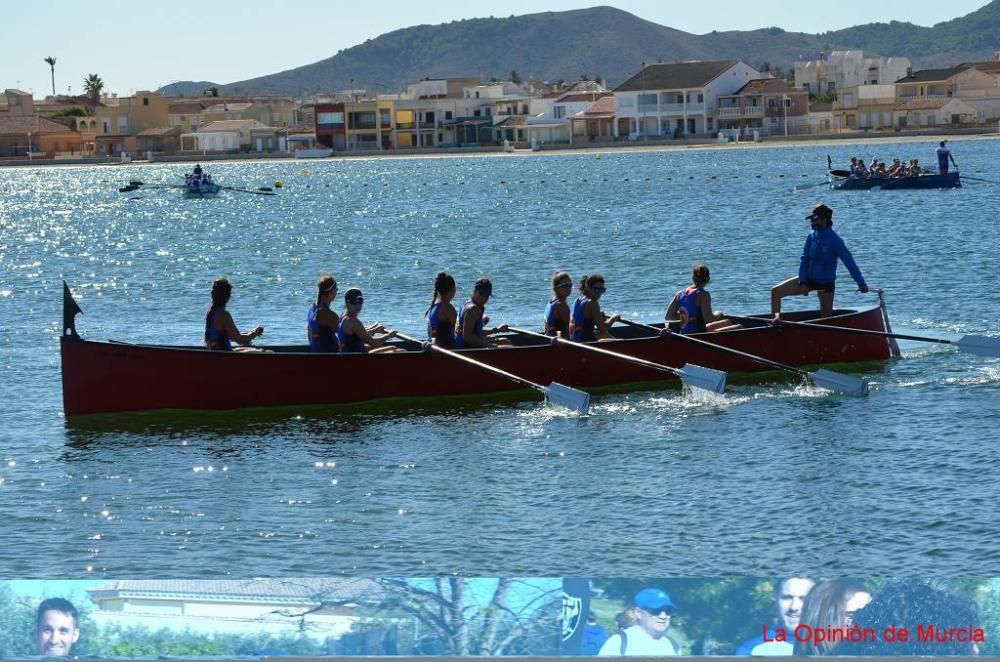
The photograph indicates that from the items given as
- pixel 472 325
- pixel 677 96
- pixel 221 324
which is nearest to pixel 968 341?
pixel 472 325

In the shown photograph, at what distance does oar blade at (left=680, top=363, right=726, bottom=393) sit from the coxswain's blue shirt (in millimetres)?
2801

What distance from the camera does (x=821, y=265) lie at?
22000mm

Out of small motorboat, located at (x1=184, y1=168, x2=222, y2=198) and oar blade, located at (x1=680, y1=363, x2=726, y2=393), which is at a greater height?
small motorboat, located at (x1=184, y1=168, x2=222, y2=198)

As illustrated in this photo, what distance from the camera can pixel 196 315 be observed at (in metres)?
33.3

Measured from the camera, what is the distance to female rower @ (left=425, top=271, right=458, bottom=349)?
20234mm

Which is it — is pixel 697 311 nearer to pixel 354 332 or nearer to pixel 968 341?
pixel 968 341

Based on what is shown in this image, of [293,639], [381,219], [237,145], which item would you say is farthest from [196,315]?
[237,145]

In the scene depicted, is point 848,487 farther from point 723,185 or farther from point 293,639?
point 723,185

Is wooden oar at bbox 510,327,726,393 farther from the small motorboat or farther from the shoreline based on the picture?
the shoreline

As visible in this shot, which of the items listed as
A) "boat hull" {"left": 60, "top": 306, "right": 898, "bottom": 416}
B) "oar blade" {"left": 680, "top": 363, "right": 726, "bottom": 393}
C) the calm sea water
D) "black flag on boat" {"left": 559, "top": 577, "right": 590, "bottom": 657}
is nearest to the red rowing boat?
"boat hull" {"left": 60, "top": 306, "right": 898, "bottom": 416}

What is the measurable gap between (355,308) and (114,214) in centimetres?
7130

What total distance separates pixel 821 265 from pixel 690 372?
3.23 metres

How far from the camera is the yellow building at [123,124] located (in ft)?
577

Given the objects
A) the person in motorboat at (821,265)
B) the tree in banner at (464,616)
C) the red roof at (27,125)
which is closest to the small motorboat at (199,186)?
the person in motorboat at (821,265)
